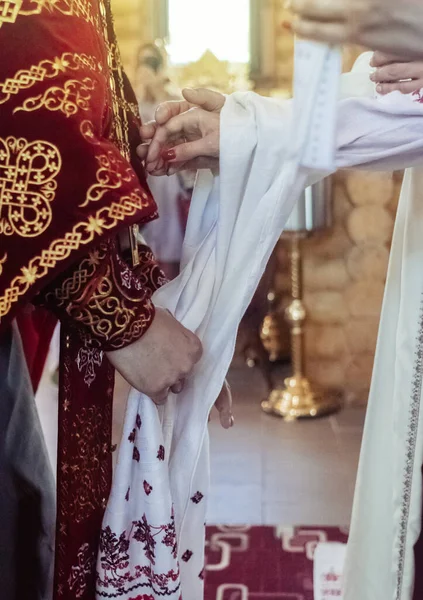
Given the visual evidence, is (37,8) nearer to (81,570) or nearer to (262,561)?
(81,570)

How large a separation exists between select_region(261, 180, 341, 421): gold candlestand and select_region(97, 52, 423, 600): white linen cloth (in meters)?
2.03

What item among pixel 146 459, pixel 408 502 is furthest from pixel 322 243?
pixel 146 459

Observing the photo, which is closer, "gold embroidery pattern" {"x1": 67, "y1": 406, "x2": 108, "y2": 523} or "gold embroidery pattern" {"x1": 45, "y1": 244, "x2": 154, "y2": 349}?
"gold embroidery pattern" {"x1": 45, "y1": 244, "x2": 154, "y2": 349}

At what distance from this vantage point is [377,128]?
84 cm

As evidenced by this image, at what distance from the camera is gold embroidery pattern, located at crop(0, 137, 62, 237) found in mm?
715

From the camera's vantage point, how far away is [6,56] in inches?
28.0

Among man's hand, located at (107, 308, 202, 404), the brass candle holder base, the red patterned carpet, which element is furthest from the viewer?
the brass candle holder base

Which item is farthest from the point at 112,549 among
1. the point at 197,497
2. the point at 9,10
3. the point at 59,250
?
the point at 9,10

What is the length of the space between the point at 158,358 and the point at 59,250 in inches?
7.1

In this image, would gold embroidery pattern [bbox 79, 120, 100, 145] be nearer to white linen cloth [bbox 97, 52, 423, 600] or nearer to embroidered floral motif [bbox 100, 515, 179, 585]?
white linen cloth [bbox 97, 52, 423, 600]

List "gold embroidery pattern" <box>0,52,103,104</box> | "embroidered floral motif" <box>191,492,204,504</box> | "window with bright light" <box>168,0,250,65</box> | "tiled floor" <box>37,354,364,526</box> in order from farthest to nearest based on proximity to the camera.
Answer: "window with bright light" <box>168,0,250,65</box>
"tiled floor" <box>37,354,364,526</box>
"embroidered floral motif" <box>191,492,204,504</box>
"gold embroidery pattern" <box>0,52,103,104</box>

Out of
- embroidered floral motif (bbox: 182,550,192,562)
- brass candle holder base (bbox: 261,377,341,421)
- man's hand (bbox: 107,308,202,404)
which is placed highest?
brass candle holder base (bbox: 261,377,341,421)

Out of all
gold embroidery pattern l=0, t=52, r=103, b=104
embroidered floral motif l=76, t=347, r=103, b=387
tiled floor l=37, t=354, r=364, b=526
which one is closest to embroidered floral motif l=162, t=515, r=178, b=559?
embroidered floral motif l=76, t=347, r=103, b=387

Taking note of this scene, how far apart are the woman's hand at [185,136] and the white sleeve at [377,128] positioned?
156mm
